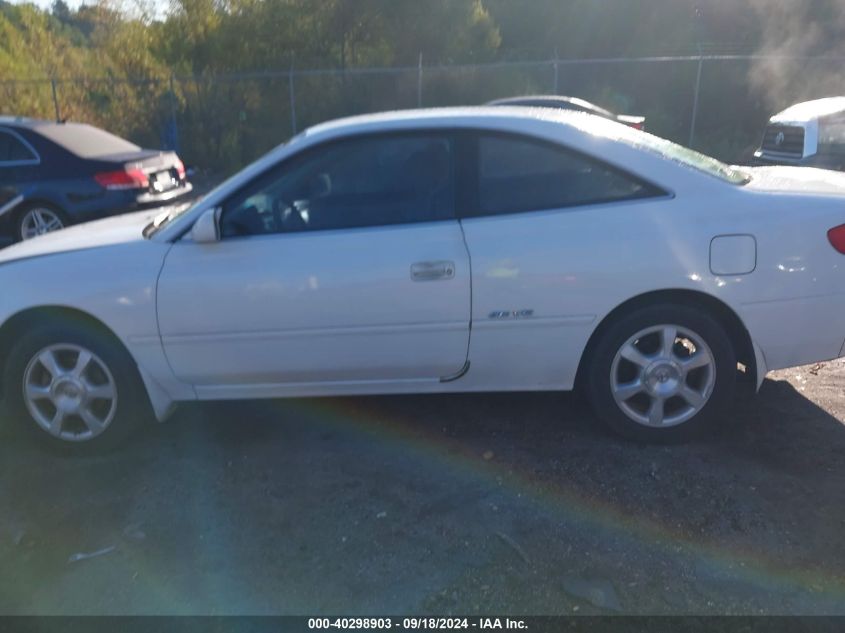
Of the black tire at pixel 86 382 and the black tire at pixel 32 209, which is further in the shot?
the black tire at pixel 32 209

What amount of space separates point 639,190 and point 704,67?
16.9 metres

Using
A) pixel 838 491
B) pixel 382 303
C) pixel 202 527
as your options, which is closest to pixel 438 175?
pixel 382 303

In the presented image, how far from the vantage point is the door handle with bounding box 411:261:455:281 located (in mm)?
3766

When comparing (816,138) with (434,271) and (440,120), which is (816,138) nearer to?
(440,120)

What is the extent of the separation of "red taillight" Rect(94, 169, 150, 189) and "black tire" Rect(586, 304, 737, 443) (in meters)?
6.21

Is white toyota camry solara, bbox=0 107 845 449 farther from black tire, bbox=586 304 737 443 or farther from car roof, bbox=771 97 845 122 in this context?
car roof, bbox=771 97 845 122

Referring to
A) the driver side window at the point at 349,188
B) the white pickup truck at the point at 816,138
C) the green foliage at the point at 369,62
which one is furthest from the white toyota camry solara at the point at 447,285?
the green foliage at the point at 369,62

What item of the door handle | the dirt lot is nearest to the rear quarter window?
the door handle

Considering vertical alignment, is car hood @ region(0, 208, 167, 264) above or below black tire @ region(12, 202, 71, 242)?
above

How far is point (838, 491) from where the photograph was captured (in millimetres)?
3580

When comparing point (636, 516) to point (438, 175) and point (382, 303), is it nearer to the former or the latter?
point (382, 303)

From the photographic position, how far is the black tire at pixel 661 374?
12.6 ft

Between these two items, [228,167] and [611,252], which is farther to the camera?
[228,167]

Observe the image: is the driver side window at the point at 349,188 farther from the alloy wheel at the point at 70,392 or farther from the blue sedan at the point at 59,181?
the blue sedan at the point at 59,181
